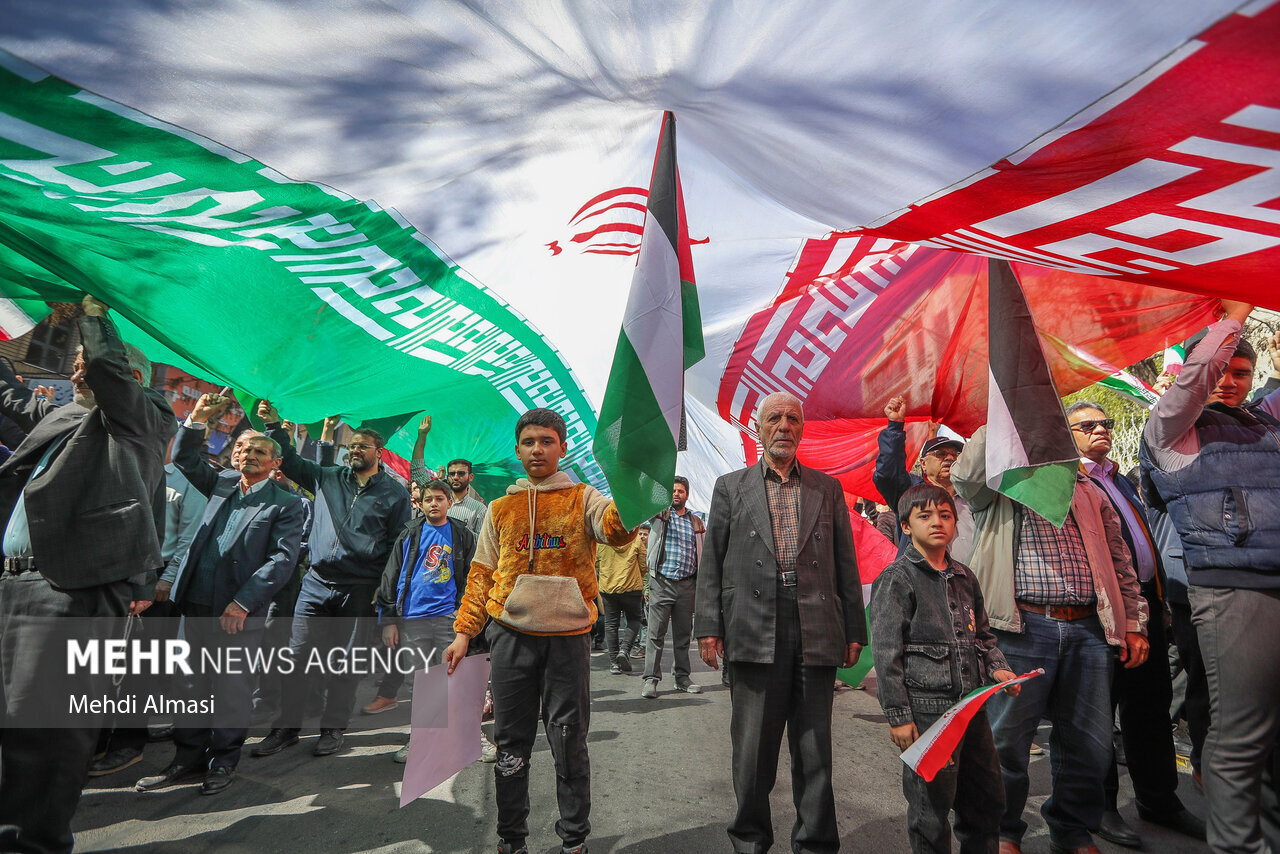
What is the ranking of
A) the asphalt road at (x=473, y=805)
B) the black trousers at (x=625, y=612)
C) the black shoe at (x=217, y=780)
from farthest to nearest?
the black trousers at (x=625, y=612), the black shoe at (x=217, y=780), the asphalt road at (x=473, y=805)

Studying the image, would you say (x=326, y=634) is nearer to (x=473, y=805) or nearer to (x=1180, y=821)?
(x=473, y=805)

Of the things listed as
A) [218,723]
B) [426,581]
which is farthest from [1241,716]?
[218,723]

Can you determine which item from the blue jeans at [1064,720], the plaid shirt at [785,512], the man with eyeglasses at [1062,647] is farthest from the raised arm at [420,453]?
the blue jeans at [1064,720]

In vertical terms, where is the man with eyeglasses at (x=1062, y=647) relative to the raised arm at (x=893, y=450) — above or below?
below

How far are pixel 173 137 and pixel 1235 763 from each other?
438 centimetres

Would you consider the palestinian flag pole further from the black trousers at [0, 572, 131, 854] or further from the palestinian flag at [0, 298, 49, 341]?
the palestinian flag at [0, 298, 49, 341]

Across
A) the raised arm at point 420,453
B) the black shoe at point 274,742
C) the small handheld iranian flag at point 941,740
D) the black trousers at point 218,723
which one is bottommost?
→ the black shoe at point 274,742

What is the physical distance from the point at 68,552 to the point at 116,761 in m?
2.24

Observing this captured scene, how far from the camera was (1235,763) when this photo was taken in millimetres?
2496

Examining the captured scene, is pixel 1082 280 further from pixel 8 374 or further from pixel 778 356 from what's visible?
pixel 8 374

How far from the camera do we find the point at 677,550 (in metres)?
7.25

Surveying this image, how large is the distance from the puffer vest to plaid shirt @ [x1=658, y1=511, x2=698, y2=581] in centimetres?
483

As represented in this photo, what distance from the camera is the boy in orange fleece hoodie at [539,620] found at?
278 centimetres

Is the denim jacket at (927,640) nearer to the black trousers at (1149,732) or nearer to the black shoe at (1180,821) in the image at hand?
the black trousers at (1149,732)
